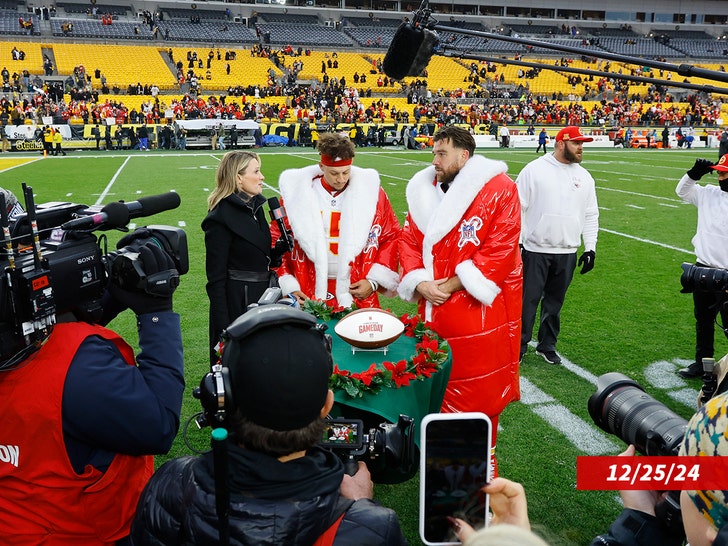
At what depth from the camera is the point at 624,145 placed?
36.0 metres

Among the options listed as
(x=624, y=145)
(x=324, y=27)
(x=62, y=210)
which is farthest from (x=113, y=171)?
(x=324, y=27)

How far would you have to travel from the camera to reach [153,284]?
1.81m

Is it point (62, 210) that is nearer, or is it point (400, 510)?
point (62, 210)

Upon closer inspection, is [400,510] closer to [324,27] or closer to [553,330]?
[553,330]

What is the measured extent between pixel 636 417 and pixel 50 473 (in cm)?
173

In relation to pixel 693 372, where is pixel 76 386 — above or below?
above

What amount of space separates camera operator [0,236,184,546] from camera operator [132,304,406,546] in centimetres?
35

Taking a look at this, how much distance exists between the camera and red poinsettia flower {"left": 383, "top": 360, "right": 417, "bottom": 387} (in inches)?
108

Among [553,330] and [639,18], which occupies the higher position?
[639,18]

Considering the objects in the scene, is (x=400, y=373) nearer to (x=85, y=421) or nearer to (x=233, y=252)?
(x=85, y=421)

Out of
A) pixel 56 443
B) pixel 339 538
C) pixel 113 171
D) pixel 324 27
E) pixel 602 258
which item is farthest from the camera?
pixel 324 27

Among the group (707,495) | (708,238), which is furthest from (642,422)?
(708,238)

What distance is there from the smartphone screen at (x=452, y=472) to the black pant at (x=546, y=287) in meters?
4.08

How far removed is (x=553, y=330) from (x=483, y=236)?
8.07ft
